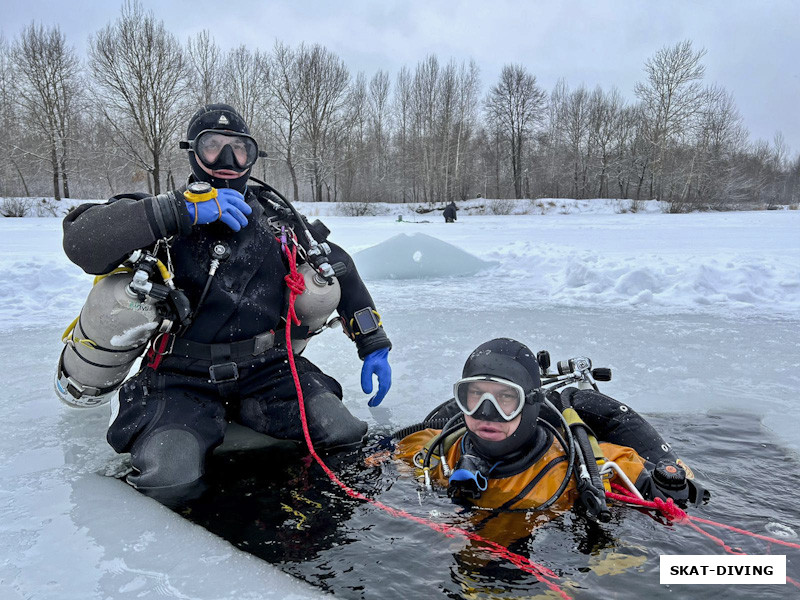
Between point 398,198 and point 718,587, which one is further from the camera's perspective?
point 398,198

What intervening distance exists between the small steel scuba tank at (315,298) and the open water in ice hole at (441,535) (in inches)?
23.9

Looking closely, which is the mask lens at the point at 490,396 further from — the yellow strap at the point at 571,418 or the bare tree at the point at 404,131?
the bare tree at the point at 404,131

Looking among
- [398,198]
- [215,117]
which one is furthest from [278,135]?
[215,117]

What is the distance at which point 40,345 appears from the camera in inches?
155

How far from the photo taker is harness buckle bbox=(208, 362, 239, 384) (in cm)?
223

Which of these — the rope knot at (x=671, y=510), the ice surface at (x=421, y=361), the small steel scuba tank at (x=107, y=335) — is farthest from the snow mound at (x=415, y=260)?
the rope knot at (x=671, y=510)

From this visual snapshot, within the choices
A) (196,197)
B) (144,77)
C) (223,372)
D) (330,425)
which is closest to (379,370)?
(330,425)

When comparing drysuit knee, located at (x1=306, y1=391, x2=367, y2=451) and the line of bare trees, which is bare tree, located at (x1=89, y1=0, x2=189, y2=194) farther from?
drysuit knee, located at (x1=306, y1=391, x2=367, y2=451)

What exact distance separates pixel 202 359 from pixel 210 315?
19 cm

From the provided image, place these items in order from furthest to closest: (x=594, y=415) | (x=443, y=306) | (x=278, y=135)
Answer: (x=278, y=135) → (x=443, y=306) → (x=594, y=415)

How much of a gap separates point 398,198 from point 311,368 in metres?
31.2

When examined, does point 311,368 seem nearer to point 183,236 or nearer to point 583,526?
point 183,236

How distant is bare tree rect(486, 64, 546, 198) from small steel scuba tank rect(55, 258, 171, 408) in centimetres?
2972

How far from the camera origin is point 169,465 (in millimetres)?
2002
